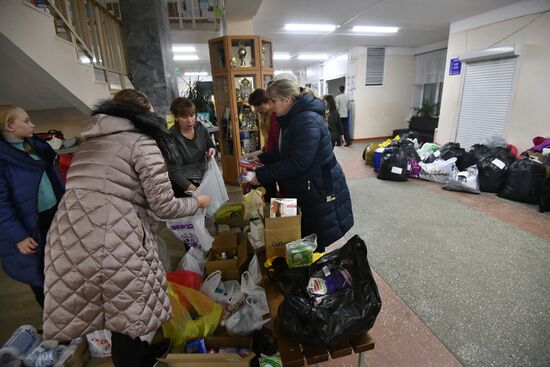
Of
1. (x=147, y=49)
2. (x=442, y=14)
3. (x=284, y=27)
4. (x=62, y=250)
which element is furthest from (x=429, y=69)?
(x=62, y=250)

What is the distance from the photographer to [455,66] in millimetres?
5164

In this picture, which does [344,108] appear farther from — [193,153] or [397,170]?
[193,153]

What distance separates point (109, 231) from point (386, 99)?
866cm

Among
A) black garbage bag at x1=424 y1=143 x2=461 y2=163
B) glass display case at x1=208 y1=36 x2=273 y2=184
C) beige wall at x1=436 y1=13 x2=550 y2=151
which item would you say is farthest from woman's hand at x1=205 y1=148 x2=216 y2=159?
beige wall at x1=436 y1=13 x2=550 y2=151

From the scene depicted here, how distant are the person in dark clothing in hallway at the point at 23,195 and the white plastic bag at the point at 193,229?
0.69m

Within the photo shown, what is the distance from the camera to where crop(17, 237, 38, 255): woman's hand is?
1460 millimetres

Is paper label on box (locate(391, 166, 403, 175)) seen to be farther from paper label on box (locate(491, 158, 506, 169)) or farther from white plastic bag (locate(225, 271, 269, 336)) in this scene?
white plastic bag (locate(225, 271, 269, 336))

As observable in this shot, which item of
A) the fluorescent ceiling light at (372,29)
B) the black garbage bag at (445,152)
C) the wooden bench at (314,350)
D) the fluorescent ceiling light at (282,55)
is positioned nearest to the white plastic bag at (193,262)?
the wooden bench at (314,350)

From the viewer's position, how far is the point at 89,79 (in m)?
2.48

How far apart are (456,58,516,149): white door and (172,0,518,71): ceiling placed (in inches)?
35.4

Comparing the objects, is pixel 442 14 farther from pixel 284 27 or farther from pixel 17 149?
pixel 17 149

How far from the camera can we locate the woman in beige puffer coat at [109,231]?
3.21ft

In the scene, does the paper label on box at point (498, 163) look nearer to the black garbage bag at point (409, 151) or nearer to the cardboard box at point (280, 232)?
the black garbage bag at point (409, 151)

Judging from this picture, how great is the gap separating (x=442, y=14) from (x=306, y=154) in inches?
197
